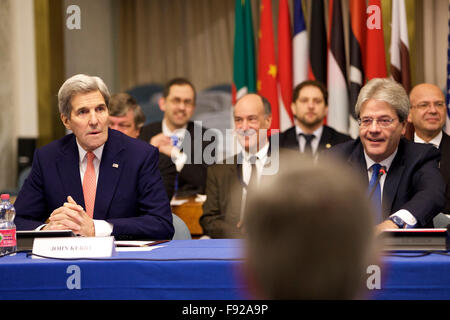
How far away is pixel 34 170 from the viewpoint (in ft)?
9.09

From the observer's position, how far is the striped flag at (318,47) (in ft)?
18.1

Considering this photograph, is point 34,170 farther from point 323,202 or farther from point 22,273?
point 323,202

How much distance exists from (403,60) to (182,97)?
202 centimetres

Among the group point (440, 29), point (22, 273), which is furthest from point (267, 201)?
point (440, 29)

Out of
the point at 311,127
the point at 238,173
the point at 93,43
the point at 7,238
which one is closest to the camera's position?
the point at 7,238

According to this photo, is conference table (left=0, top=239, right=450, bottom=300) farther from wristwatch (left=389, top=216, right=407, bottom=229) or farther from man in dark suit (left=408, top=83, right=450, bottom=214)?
man in dark suit (left=408, top=83, right=450, bottom=214)

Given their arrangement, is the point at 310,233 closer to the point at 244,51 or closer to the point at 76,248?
the point at 76,248

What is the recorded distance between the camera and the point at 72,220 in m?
2.39

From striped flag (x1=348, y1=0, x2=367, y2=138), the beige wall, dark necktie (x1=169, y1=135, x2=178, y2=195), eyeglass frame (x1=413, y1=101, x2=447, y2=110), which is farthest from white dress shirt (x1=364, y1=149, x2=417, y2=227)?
the beige wall

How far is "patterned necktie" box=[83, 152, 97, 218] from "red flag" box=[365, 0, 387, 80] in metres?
3.28

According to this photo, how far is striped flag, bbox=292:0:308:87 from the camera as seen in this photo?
562 cm

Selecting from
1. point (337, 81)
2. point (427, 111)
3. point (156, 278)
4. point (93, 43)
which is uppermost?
point (93, 43)

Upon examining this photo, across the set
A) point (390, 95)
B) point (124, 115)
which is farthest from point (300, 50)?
point (390, 95)

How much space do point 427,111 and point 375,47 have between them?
4.02 ft
